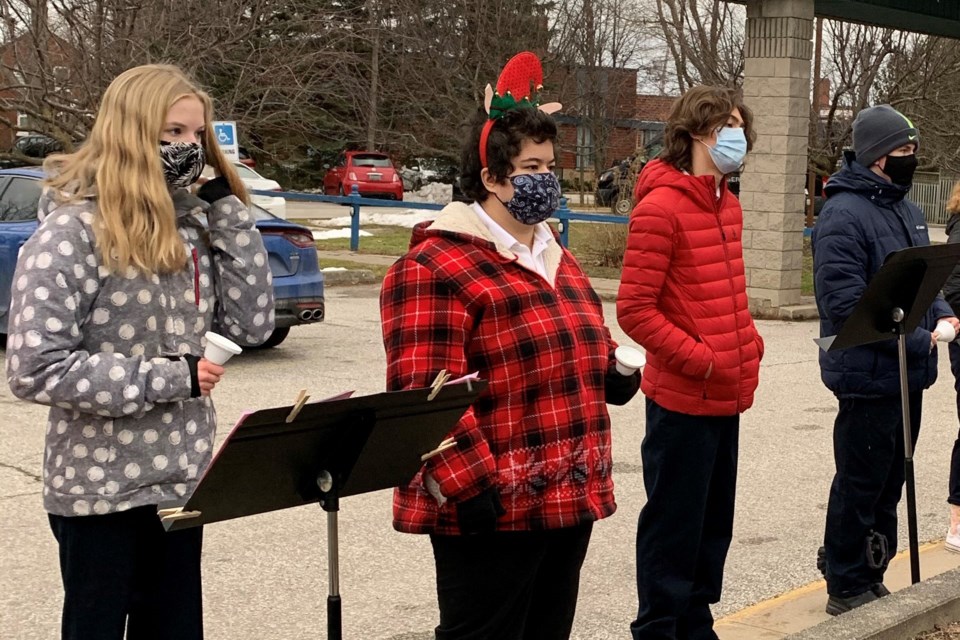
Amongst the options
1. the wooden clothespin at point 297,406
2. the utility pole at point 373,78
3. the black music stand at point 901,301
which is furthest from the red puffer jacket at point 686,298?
the utility pole at point 373,78

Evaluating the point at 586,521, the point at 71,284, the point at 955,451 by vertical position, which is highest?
the point at 71,284

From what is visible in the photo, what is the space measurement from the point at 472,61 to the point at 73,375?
91.5 feet

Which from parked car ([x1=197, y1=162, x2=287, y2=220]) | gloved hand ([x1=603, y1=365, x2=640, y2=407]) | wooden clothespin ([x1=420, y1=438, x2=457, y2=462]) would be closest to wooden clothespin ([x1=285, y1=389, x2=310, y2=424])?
wooden clothespin ([x1=420, y1=438, x2=457, y2=462])

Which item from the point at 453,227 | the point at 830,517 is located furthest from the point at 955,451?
the point at 453,227

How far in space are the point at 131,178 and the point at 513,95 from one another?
97 cm

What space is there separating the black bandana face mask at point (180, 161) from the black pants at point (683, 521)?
6.16 feet

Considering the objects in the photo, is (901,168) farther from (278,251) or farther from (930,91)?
(930,91)

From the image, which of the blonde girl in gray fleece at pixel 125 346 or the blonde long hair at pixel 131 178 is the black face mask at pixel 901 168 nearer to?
the blonde girl in gray fleece at pixel 125 346

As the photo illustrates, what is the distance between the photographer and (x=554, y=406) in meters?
3.35

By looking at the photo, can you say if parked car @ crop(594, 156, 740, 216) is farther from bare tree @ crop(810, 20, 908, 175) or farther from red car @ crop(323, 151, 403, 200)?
red car @ crop(323, 151, 403, 200)

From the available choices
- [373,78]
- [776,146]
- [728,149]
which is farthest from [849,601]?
→ [373,78]

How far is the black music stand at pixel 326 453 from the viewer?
260 cm

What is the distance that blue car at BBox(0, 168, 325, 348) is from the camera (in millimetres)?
10672

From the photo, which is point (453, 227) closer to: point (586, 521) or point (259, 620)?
point (586, 521)
